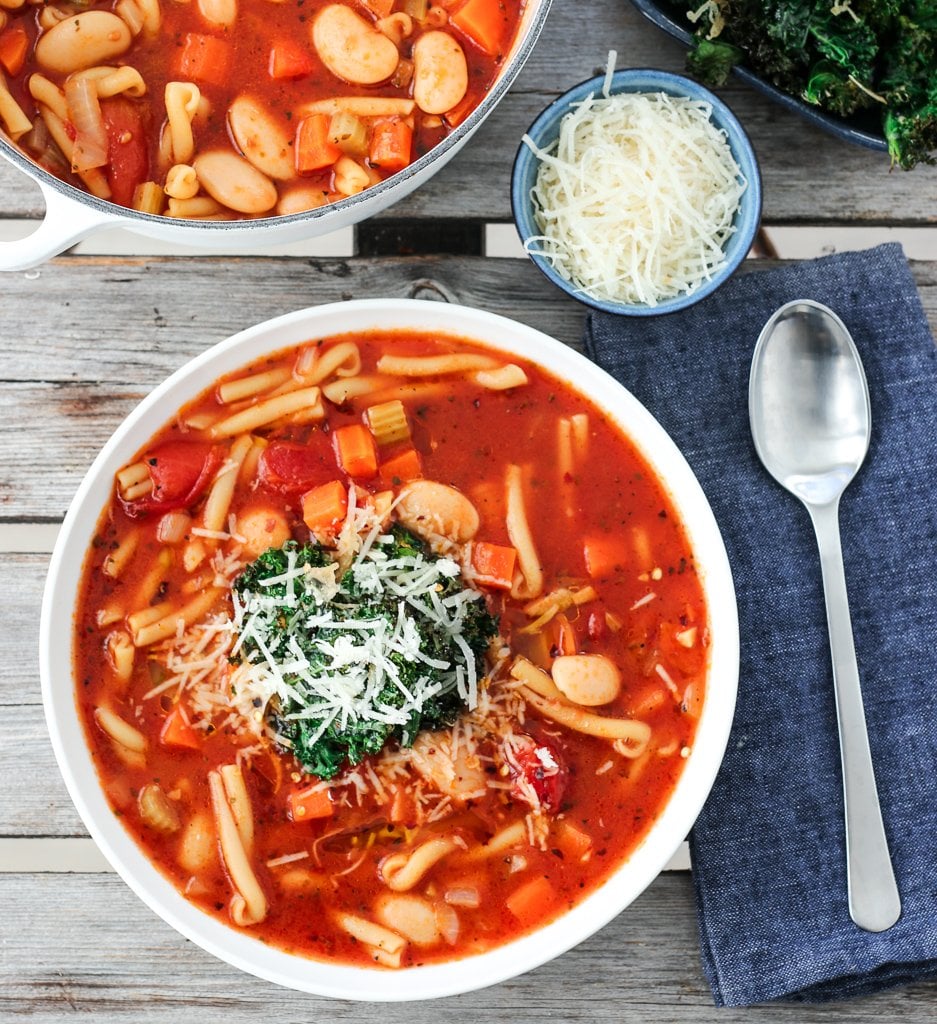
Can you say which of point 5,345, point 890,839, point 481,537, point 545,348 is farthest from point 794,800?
point 5,345

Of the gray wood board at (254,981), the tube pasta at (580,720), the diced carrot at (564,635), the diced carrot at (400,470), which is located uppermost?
the diced carrot at (400,470)

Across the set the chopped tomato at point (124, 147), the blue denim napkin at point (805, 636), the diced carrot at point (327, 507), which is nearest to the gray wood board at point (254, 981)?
the blue denim napkin at point (805, 636)

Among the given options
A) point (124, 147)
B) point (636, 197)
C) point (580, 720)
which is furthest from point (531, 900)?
point (124, 147)

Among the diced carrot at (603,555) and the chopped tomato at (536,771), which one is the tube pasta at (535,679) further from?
the diced carrot at (603,555)

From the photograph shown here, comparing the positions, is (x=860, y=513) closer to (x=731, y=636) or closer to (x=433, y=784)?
(x=731, y=636)

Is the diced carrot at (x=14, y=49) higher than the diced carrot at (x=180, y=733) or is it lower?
higher

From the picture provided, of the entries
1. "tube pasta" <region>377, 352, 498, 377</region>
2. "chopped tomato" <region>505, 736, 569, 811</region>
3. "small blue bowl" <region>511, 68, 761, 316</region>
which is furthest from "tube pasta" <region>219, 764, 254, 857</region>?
"small blue bowl" <region>511, 68, 761, 316</region>

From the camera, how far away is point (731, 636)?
3133 mm

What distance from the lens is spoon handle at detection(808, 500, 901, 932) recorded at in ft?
11.0

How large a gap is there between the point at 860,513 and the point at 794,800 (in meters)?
0.93

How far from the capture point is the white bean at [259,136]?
10.2ft

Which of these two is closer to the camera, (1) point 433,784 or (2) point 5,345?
(1) point 433,784

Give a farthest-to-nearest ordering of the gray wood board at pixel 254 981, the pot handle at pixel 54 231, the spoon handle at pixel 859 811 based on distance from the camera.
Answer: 1. the gray wood board at pixel 254 981
2. the spoon handle at pixel 859 811
3. the pot handle at pixel 54 231

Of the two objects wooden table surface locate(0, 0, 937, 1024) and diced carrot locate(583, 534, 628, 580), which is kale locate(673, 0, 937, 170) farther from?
diced carrot locate(583, 534, 628, 580)
